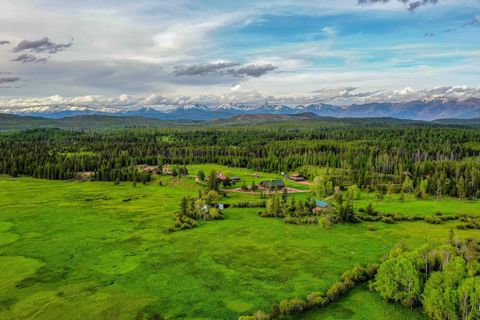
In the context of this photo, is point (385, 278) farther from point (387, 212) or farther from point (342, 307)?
point (387, 212)

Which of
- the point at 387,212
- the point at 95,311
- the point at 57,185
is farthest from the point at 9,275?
the point at 57,185

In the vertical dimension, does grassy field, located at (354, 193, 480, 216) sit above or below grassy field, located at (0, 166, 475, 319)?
below

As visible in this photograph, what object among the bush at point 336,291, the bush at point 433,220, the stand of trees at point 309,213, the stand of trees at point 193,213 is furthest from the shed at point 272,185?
the bush at point 336,291

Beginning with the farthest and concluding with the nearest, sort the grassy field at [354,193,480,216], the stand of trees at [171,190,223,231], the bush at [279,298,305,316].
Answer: the grassy field at [354,193,480,216] < the stand of trees at [171,190,223,231] < the bush at [279,298,305,316]

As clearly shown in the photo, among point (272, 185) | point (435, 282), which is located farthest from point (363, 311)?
point (272, 185)

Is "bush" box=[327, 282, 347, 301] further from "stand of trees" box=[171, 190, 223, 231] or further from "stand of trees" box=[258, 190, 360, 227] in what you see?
"stand of trees" box=[171, 190, 223, 231]

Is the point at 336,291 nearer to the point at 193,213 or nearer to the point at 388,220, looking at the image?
the point at 388,220

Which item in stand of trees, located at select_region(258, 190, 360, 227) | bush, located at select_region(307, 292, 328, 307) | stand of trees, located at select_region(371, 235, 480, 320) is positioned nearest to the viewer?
stand of trees, located at select_region(371, 235, 480, 320)

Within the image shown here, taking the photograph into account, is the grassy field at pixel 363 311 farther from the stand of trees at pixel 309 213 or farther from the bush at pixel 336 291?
the stand of trees at pixel 309 213

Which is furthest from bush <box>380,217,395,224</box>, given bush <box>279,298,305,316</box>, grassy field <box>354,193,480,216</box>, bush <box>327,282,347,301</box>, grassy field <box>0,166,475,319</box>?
bush <box>279,298,305,316</box>
